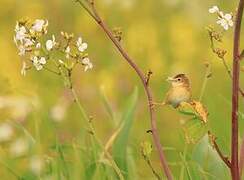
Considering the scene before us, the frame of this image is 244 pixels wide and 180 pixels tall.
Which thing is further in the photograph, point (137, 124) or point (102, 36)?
point (102, 36)

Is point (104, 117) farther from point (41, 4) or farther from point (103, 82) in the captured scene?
point (41, 4)

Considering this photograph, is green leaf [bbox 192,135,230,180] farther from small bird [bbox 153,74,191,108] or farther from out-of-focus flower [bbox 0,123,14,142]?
out-of-focus flower [bbox 0,123,14,142]

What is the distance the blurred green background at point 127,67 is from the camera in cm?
467

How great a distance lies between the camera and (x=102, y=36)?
6.54 metres

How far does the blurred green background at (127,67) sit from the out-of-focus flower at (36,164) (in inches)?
27.3

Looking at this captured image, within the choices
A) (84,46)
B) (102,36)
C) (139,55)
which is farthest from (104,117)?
(84,46)

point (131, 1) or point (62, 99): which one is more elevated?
point (131, 1)

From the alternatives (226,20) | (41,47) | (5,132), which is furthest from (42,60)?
(5,132)

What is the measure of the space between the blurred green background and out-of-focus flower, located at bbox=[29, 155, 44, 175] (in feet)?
2.28

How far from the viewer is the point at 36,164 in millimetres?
3131

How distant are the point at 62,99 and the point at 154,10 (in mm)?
1930

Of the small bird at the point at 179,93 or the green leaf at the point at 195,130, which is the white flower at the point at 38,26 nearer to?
the small bird at the point at 179,93

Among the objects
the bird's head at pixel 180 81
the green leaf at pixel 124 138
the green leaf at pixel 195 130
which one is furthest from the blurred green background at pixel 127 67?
the green leaf at pixel 195 130

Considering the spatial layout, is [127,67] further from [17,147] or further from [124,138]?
[124,138]
